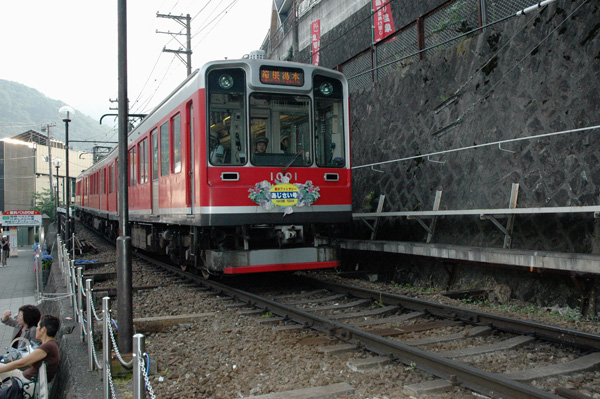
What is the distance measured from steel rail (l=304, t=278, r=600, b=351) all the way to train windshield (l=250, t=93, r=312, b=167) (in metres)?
2.19

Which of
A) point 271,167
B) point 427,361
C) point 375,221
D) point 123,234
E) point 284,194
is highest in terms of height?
point 271,167

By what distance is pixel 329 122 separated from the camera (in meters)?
7.89

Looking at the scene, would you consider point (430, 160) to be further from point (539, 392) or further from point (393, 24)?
point (539, 392)

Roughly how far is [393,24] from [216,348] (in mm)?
10123

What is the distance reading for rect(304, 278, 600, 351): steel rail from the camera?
4512 millimetres

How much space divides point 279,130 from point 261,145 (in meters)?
0.39

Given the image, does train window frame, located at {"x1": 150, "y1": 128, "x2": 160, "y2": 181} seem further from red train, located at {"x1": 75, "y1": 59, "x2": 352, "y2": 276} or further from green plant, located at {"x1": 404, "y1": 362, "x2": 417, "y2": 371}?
green plant, located at {"x1": 404, "y1": 362, "x2": 417, "y2": 371}

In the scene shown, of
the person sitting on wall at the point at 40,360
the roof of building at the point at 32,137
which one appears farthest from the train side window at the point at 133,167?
the roof of building at the point at 32,137

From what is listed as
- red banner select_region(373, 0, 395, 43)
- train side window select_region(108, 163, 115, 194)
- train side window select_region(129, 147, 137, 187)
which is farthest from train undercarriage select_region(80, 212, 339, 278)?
train side window select_region(108, 163, 115, 194)

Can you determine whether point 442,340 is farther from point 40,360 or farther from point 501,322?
point 40,360

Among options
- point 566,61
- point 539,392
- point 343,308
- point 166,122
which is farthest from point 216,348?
point 566,61

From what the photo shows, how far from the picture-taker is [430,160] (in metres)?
9.99

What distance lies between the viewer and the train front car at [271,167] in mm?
7137

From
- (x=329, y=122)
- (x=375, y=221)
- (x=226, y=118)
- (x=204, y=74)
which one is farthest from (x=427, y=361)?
(x=375, y=221)
